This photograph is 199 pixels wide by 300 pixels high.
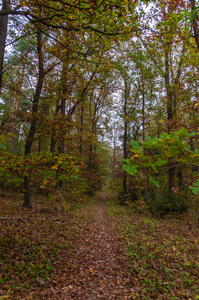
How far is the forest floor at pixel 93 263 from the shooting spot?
3.73m

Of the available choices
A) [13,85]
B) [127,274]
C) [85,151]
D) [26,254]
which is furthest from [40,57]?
[85,151]

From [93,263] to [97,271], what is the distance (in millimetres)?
436

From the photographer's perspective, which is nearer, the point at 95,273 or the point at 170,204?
the point at 95,273

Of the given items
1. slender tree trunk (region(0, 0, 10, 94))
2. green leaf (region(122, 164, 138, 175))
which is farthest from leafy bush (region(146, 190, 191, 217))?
slender tree trunk (region(0, 0, 10, 94))

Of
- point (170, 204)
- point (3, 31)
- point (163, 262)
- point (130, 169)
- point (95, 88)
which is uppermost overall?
point (95, 88)

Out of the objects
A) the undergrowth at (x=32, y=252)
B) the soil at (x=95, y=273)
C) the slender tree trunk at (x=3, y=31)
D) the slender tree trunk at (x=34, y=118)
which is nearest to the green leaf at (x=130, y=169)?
the undergrowth at (x=32, y=252)

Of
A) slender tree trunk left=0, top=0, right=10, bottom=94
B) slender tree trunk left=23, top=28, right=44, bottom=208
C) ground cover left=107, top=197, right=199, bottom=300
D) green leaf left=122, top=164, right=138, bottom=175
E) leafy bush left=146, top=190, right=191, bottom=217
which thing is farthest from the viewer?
leafy bush left=146, top=190, right=191, bottom=217

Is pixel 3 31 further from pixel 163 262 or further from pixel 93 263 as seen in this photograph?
pixel 163 262

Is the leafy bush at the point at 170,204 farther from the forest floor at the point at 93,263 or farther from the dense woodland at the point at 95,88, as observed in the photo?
the forest floor at the point at 93,263

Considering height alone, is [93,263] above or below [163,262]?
below

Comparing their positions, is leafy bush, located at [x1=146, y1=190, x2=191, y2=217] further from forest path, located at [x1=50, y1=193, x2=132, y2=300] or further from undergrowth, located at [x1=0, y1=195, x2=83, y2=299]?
undergrowth, located at [x1=0, y1=195, x2=83, y2=299]

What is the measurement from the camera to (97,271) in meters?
4.67

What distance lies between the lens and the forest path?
3785mm

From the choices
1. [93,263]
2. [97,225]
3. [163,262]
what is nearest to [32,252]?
[93,263]
